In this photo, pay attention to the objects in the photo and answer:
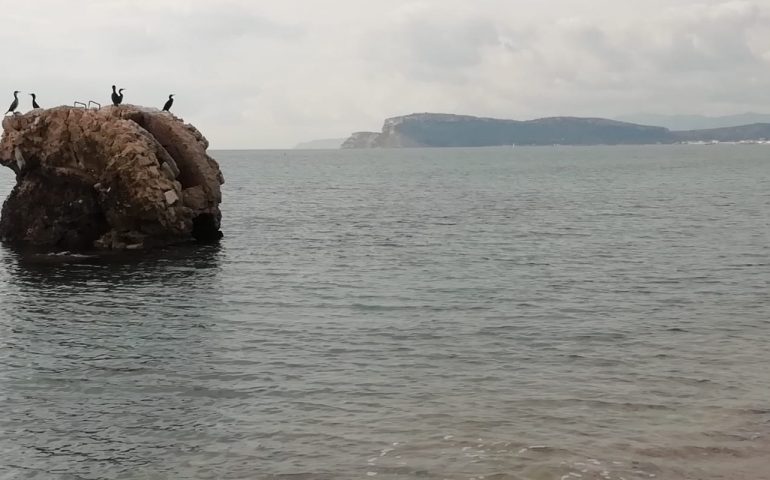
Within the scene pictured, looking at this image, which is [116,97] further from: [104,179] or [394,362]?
[394,362]

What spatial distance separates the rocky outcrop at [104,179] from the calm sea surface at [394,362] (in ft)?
13.3

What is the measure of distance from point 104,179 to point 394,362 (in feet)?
104

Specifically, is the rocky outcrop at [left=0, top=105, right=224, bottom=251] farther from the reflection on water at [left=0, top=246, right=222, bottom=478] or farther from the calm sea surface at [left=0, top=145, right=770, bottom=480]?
the reflection on water at [left=0, top=246, right=222, bottom=478]

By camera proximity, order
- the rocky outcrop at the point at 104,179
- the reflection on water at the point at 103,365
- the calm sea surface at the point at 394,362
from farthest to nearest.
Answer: the rocky outcrop at the point at 104,179
the reflection on water at the point at 103,365
the calm sea surface at the point at 394,362

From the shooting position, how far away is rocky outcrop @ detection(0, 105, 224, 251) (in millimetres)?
48375

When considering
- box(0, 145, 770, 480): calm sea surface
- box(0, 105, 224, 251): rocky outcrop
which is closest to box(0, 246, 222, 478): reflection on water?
box(0, 145, 770, 480): calm sea surface

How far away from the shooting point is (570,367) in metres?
23.2

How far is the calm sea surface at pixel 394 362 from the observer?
17.2 meters

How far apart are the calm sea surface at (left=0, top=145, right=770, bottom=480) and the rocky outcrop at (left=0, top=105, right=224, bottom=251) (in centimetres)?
407

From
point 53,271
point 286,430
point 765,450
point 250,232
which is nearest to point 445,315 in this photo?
point 286,430

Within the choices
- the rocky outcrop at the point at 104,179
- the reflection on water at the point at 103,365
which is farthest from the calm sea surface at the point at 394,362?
the rocky outcrop at the point at 104,179

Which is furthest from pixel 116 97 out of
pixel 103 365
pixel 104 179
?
pixel 103 365

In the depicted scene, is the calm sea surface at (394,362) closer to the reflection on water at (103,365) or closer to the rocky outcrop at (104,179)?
the reflection on water at (103,365)

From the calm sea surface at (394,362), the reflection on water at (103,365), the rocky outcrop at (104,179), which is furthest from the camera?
the rocky outcrop at (104,179)
